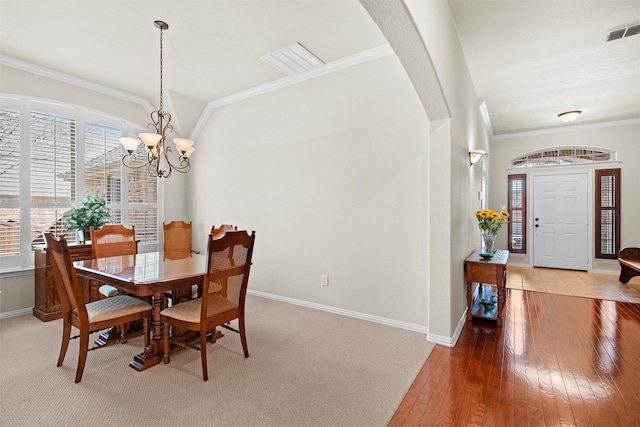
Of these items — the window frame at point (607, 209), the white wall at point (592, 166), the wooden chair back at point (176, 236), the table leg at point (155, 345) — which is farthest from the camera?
the window frame at point (607, 209)

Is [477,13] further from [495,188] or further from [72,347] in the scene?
[495,188]

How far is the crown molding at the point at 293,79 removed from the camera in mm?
3443

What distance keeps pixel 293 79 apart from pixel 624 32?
3.47 metres

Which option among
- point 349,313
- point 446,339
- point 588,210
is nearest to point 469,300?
point 446,339

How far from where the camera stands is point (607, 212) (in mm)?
6211

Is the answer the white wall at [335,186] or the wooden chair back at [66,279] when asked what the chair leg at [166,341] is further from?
the white wall at [335,186]

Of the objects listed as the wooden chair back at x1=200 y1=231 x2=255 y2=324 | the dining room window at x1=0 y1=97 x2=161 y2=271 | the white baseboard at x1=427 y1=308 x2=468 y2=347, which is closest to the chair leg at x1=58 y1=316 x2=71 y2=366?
the wooden chair back at x1=200 y1=231 x2=255 y2=324

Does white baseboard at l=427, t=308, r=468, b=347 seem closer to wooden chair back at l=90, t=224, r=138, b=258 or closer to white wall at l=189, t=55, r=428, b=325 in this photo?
white wall at l=189, t=55, r=428, b=325

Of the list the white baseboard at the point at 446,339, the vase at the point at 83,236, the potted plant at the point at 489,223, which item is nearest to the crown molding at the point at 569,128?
the potted plant at the point at 489,223

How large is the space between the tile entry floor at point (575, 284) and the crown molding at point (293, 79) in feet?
13.9

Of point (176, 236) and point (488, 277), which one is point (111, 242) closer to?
point (176, 236)

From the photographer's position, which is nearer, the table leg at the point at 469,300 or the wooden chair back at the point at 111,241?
the wooden chair back at the point at 111,241

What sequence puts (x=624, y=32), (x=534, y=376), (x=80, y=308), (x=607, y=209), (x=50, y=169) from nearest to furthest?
(x=80, y=308)
(x=534, y=376)
(x=624, y=32)
(x=50, y=169)
(x=607, y=209)

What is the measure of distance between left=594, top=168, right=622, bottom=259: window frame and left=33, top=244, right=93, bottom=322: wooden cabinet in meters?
8.65
